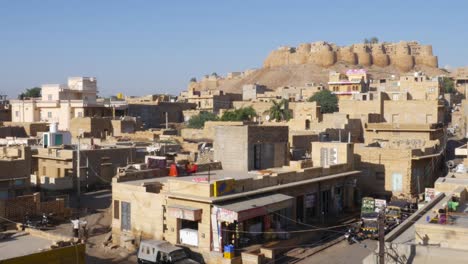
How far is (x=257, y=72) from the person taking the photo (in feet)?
516

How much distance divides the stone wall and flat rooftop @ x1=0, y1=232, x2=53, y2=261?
131 meters

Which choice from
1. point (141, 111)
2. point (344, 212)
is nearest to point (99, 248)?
point (344, 212)

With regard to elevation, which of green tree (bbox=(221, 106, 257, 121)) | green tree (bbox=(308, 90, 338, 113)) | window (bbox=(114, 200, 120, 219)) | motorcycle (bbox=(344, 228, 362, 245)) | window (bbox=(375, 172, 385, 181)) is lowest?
motorcycle (bbox=(344, 228, 362, 245))

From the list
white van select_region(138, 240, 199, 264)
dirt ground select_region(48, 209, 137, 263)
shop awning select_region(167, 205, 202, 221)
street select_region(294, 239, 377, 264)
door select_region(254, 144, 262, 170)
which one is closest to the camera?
white van select_region(138, 240, 199, 264)

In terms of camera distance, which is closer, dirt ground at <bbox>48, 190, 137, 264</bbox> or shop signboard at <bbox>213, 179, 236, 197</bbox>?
shop signboard at <bbox>213, 179, 236, 197</bbox>

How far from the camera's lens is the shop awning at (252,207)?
57.0 feet

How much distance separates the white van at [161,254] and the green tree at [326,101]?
187 feet

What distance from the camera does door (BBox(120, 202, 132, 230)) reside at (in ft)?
66.5

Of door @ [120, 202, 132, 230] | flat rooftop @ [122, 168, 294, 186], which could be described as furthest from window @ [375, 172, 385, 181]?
door @ [120, 202, 132, 230]

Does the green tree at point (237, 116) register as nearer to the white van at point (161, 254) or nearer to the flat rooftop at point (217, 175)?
A: the flat rooftop at point (217, 175)

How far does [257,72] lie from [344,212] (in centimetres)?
13377

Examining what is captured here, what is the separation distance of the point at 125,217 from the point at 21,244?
4204mm

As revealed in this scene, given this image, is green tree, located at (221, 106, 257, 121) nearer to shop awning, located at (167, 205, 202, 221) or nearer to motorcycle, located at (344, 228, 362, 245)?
motorcycle, located at (344, 228, 362, 245)

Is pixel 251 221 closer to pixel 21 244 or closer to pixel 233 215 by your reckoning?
pixel 233 215
